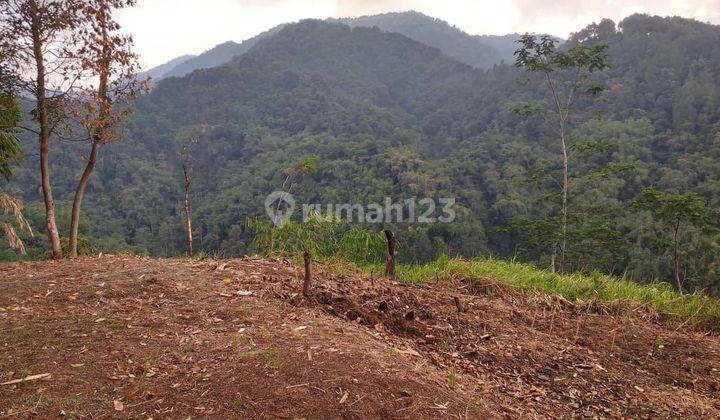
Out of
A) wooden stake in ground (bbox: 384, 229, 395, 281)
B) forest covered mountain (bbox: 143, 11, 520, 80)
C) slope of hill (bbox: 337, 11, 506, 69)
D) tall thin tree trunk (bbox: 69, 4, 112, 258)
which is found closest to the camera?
wooden stake in ground (bbox: 384, 229, 395, 281)

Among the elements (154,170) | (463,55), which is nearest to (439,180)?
(154,170)

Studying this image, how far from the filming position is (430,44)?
367 ft

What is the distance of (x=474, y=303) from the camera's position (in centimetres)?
423

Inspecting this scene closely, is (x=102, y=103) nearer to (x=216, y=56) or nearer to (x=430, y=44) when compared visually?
(x=430, y=44)

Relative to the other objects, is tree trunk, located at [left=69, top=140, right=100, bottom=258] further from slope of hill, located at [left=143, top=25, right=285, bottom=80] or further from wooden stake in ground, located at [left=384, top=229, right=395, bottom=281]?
slope of hill, located at [left=143, top=25, right=285, bottom=80]

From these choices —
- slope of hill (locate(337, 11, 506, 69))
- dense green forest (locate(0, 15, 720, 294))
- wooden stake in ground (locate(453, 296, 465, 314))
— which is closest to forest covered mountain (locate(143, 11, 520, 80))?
slope of hill (locate(337, 11, 506, 69))

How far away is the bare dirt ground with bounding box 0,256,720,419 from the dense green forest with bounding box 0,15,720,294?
597 cm

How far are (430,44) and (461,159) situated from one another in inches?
3183

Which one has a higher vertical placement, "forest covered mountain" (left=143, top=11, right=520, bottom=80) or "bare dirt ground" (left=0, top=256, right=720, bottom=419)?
"forest covered mountain" (left=143, top=11, right=520, bottom=80)

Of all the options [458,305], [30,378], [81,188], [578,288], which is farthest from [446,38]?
[30,378]

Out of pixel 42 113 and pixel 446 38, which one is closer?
pixel 42 113

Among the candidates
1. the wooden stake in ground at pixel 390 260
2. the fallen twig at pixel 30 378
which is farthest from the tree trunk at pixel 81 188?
the fallen twig at pixel 30 378

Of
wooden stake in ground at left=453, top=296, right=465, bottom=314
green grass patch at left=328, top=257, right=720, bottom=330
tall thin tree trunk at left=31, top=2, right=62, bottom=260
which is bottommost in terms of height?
green grass patch at left=328, top=257, right=720, bottom=330

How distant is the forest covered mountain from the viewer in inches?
4370
